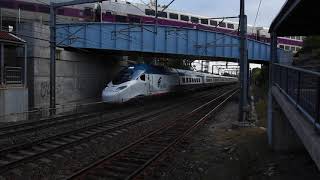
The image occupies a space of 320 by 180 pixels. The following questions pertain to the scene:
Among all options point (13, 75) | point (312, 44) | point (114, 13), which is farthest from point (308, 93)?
point (114, 13)

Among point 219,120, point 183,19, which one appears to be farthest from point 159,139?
point 183,19

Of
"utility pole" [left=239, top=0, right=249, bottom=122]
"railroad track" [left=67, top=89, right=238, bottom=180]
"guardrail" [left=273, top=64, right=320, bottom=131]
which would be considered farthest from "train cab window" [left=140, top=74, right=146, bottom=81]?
"guardrail" [left=273, top=64, right=320, bottom=131]

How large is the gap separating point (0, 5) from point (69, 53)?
6103mm

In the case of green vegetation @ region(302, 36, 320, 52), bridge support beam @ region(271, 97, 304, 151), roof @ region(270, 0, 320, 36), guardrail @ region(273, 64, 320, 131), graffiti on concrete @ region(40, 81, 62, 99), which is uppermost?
green vegetation @ region(302, 36, 320, 52)

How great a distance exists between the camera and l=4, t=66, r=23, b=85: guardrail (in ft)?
83.7

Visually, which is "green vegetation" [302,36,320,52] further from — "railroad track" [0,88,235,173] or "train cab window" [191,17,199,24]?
"railroad track" [0,88,235,173]

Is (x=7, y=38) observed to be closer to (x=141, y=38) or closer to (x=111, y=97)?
(x=111, y=97)

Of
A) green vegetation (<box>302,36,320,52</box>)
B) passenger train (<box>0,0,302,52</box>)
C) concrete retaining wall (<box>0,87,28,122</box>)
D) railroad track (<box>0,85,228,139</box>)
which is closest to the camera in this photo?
railroad track (<box>0,85,228,139</box>)

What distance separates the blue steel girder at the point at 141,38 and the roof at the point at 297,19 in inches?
725

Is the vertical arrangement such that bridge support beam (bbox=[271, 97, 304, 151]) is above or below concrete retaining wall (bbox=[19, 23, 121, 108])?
below

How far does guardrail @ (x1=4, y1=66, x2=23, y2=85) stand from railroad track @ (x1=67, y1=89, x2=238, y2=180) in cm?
1048

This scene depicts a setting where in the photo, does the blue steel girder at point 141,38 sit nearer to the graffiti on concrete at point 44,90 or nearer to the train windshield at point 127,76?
the train windshield at point 127,76

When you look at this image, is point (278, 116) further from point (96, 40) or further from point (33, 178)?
point (96, 40)

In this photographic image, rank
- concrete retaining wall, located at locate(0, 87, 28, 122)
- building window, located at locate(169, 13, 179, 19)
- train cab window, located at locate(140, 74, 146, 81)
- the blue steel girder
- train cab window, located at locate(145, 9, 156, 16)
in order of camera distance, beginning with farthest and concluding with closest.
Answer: building window, located at locate(169, 13, 179, 19) → train cab window, located at locate(145, 9, 156, 16) → the blue steel girder → train cab window, located at locate(140, 74, 146, 81) → concrete retaining wall, located at locate(0, 87, 28, 122)
